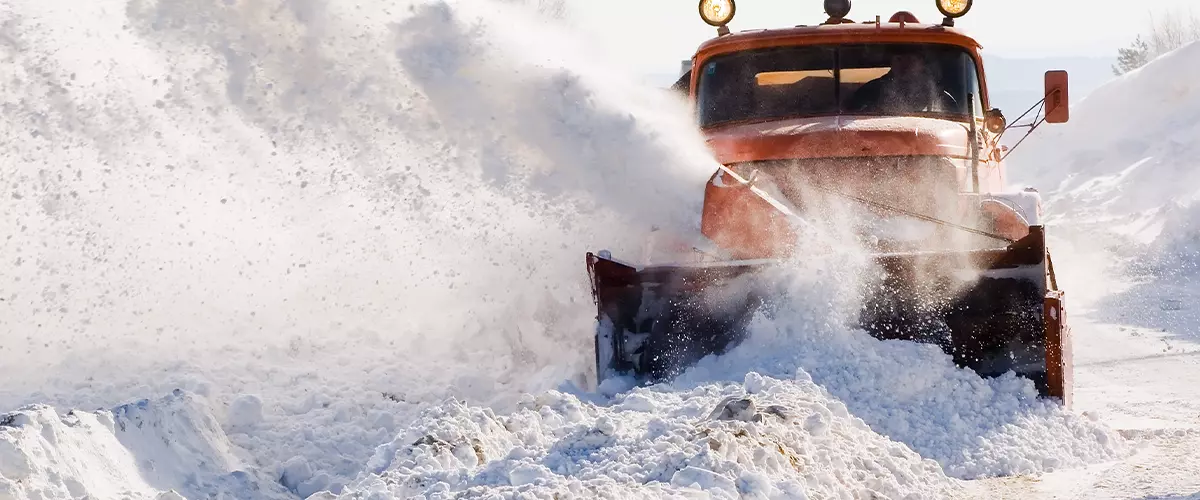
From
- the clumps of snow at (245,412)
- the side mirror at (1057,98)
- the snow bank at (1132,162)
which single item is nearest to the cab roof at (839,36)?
the side mirror at (1057,98)

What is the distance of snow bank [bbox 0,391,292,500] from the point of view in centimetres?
390

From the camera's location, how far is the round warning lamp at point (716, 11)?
7.71 metres

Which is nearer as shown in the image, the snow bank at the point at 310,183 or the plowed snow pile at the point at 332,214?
the plowed snow pile at the point at 332,214

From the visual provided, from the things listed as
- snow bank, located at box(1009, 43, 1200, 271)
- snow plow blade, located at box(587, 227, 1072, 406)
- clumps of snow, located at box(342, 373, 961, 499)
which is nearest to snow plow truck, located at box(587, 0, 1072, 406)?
snow plow blade, located at box(587, 227, 1072, 406)

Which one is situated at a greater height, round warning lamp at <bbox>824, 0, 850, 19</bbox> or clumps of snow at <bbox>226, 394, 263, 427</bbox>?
round warning lamp at <bbox>824, 0, 850, 19</bbox>

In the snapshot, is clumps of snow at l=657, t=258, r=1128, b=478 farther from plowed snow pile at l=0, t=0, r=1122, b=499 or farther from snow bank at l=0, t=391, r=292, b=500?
snow bank at l=0, t=391, r=292, b=500

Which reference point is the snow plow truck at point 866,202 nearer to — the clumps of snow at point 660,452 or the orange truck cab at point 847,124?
the orange truck cab at point 847,124

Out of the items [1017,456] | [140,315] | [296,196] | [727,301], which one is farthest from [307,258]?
[1017,456]

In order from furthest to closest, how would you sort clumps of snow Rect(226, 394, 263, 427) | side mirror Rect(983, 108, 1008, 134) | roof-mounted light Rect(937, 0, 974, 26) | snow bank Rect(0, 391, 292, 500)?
roof-mounted light Rect(937, 0, 974, 26) → side mirror Rect(983, 108, 1008, 134) → clumps of snow Rect(226, 394, 263, 427) → snow bank Rect(0, 391, 292, 500)

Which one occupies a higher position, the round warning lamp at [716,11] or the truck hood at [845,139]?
the round warning lamp at [716,11]

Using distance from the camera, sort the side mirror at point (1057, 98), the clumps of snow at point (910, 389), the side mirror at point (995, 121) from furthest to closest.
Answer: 1. the side mirror at point (995, 121)
2. the side mirror at point (1057, 98)
3. the clumps of snow at point (910, 389)

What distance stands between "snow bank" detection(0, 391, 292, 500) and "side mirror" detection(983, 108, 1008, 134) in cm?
402

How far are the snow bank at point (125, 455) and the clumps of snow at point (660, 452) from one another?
552 millimetres

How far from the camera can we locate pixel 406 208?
7805 millimetres
